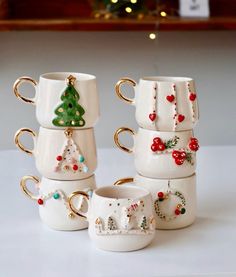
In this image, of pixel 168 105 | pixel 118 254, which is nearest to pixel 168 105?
pixel 168 105

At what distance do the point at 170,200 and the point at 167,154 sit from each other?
7cm

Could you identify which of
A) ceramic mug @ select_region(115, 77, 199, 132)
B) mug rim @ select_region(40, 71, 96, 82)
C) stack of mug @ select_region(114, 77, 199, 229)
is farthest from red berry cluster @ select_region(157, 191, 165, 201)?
mug rim @ select_region(40, 71, 96, 82)

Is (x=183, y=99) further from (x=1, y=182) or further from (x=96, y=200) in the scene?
(x=1, y=182)

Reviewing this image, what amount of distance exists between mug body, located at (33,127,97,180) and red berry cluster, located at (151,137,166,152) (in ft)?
0.34

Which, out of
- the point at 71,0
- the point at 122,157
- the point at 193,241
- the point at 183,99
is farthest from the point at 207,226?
the point at 71,0

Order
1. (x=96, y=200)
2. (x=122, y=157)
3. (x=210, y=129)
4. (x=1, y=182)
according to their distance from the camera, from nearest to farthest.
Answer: (x=96, y=200) → (x=1, y=182) → (x=122, y=157) → (x=210, y=129)

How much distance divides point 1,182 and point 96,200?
17.8 inches

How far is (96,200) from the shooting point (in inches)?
34.9

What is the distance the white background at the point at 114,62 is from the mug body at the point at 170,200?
118 cm

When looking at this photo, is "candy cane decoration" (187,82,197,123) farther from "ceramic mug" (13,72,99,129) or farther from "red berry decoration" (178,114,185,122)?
"ceramic mug" (13,72,99,129)

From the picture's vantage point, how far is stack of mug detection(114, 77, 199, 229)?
3.20 ft

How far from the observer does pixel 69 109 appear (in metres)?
0.95

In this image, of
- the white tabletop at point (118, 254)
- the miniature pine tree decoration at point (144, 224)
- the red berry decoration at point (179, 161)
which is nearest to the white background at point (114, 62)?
the white tabletop at point (118, 254)

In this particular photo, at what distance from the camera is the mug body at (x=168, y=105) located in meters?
0.97
